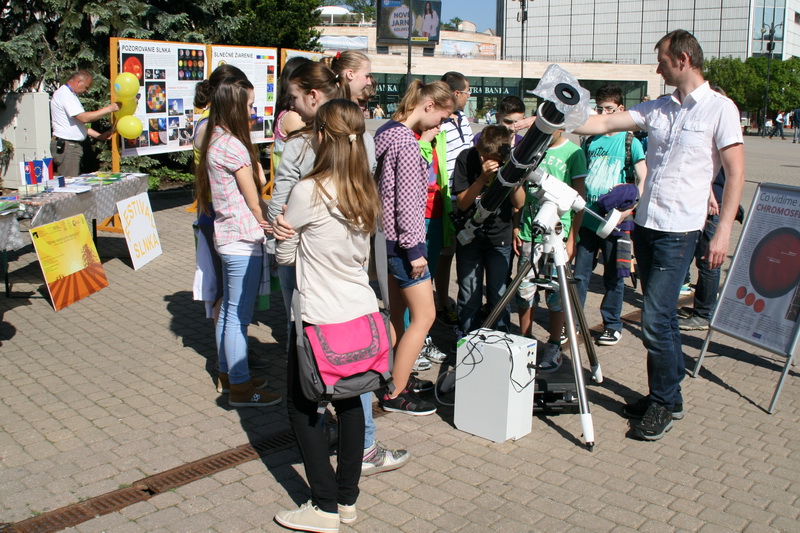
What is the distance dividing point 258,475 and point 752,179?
18196 millimetres

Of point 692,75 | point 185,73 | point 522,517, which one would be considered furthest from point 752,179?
point 522,517

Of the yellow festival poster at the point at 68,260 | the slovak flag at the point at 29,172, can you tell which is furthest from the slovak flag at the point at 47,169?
the yellow festival poster at the point at 68,260

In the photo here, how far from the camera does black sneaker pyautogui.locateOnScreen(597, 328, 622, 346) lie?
5.85 m

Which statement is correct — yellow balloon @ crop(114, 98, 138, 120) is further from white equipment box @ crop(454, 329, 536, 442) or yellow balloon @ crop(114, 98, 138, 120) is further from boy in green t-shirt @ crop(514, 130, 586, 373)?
white equipment box @ crop(454, 329, 536, 442)

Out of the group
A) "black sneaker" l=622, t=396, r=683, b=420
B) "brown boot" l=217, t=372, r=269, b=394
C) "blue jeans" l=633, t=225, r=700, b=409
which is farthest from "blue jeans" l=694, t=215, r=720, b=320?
"brown boot" l=217, t=372, r=269, b=394

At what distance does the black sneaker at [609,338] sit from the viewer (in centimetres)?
585

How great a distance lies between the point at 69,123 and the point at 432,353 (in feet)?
19.3

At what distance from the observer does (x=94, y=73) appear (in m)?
11.8

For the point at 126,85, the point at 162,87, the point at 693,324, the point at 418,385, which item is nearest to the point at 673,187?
the point at 418,385

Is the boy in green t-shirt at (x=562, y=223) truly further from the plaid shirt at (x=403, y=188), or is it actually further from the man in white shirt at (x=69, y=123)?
the man in white shirt at (x=69, y=123)

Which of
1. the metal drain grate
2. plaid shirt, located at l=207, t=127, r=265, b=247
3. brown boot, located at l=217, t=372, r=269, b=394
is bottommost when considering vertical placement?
the metal drain grate

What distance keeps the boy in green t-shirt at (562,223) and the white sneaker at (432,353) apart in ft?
2.11

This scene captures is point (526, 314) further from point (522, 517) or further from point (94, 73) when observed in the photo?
point (94, 73)

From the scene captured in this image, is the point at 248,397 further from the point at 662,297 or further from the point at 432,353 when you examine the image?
the point at 662,297
